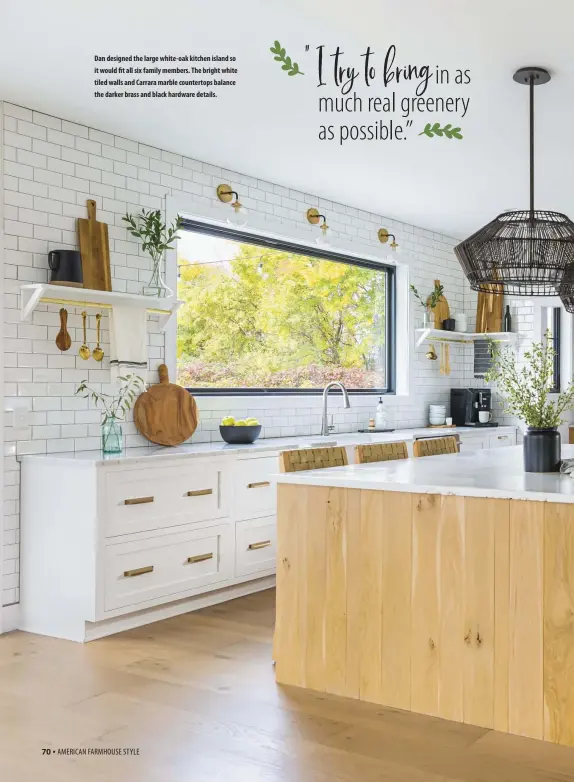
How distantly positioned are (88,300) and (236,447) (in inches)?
47.4

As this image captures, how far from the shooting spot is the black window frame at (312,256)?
18.6 feet

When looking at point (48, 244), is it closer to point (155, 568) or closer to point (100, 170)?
point (100, 170)

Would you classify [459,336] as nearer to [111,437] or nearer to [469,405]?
[469,405]

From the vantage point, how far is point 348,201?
658 cm

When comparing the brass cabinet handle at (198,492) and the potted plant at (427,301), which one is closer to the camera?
the brass cabinet handle at (198,492)

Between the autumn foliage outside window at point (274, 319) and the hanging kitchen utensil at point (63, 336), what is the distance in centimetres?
104

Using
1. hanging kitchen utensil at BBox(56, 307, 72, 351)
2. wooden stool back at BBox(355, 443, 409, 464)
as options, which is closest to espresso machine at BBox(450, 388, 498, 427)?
wooden stool back at BBox(355, 443, 409, 464)

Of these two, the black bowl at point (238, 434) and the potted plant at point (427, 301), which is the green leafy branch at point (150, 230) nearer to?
the black bowl at point (238, 434)

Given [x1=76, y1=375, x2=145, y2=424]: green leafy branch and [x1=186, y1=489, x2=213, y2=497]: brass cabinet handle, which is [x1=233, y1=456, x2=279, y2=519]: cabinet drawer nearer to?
[x1=186, y1=489, x2=213, y2=497]: brass cabinet handle

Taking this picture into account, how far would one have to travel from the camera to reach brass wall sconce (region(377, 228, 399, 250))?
7.05 meters

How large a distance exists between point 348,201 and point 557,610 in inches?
170

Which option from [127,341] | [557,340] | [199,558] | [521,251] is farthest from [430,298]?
[521,251]

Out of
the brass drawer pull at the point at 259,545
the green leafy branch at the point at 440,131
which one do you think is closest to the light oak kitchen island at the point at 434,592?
the brass drawer pull at the point at 259,545

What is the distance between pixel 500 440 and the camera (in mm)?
7500
